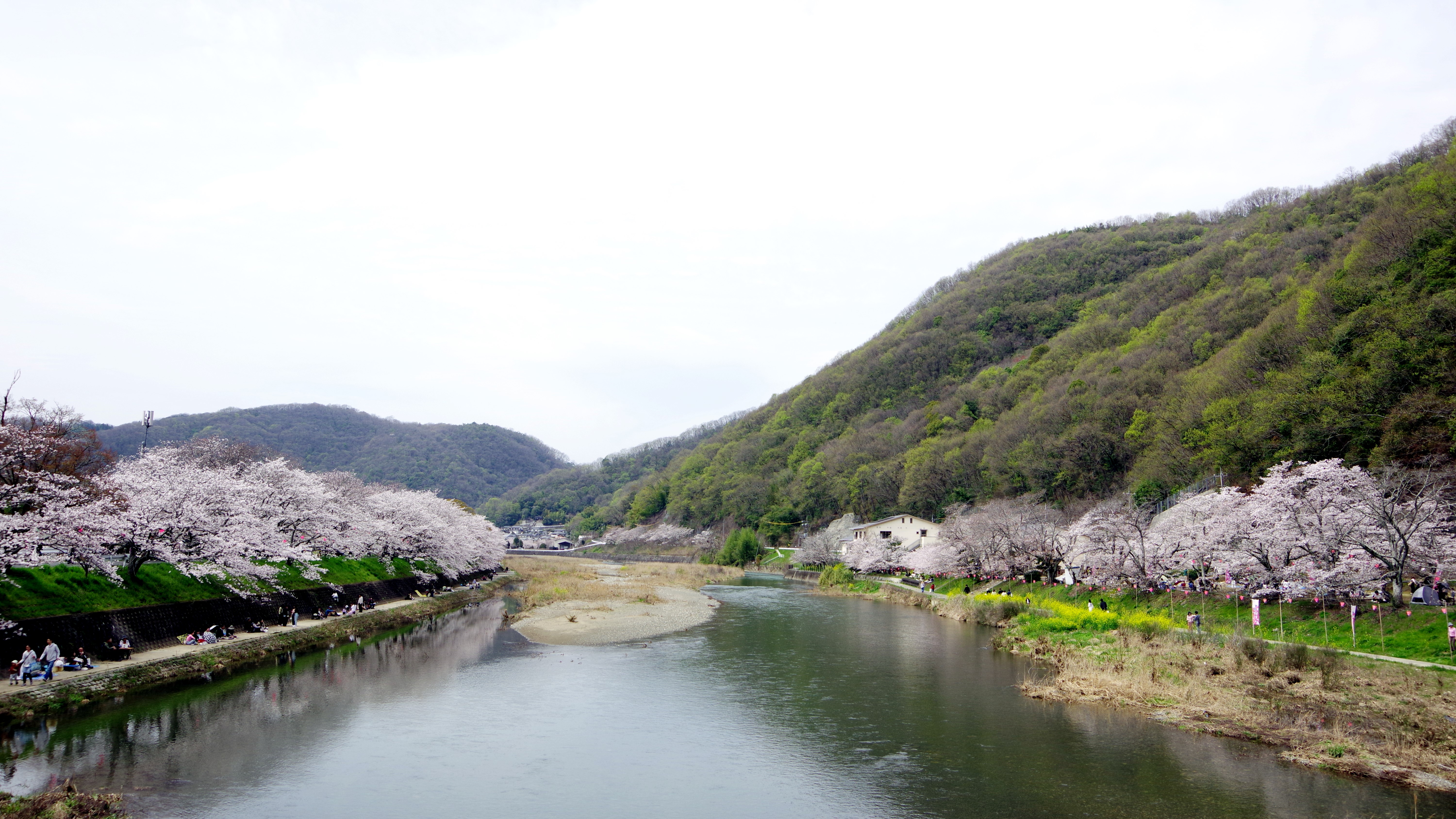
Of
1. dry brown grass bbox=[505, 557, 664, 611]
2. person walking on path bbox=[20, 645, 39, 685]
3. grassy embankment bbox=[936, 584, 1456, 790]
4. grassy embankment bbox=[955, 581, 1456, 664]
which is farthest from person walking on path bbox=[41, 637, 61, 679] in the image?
grassy embankment bbox=[955, 581, 1456, 664]

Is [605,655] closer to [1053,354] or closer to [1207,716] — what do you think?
[1207,716]

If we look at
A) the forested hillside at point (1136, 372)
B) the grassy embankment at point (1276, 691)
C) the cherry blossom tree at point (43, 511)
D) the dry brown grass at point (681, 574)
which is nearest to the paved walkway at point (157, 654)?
the cherry blossom tree at point (43, 511)

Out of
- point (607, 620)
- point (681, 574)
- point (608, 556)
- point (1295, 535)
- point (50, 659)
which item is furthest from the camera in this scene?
point (608, 556)

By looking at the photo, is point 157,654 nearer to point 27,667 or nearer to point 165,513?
point 165,513

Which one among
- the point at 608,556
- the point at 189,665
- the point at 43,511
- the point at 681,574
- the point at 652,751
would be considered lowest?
the point at 608,556

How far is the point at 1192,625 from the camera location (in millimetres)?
27469

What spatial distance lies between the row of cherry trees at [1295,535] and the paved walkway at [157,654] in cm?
3573

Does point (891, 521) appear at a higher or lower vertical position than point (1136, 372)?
lower

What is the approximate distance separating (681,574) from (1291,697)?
212ft

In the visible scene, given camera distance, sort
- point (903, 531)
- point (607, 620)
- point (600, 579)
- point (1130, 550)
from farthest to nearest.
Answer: point (903, 531) → point (600, 579) → point (607, 620) → point (1130, 550)

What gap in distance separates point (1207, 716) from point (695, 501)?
374 ft

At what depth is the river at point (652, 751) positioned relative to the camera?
43.7 feet

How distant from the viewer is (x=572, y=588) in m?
→ 53.9

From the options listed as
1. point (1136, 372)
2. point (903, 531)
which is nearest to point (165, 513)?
point (903, 531)
